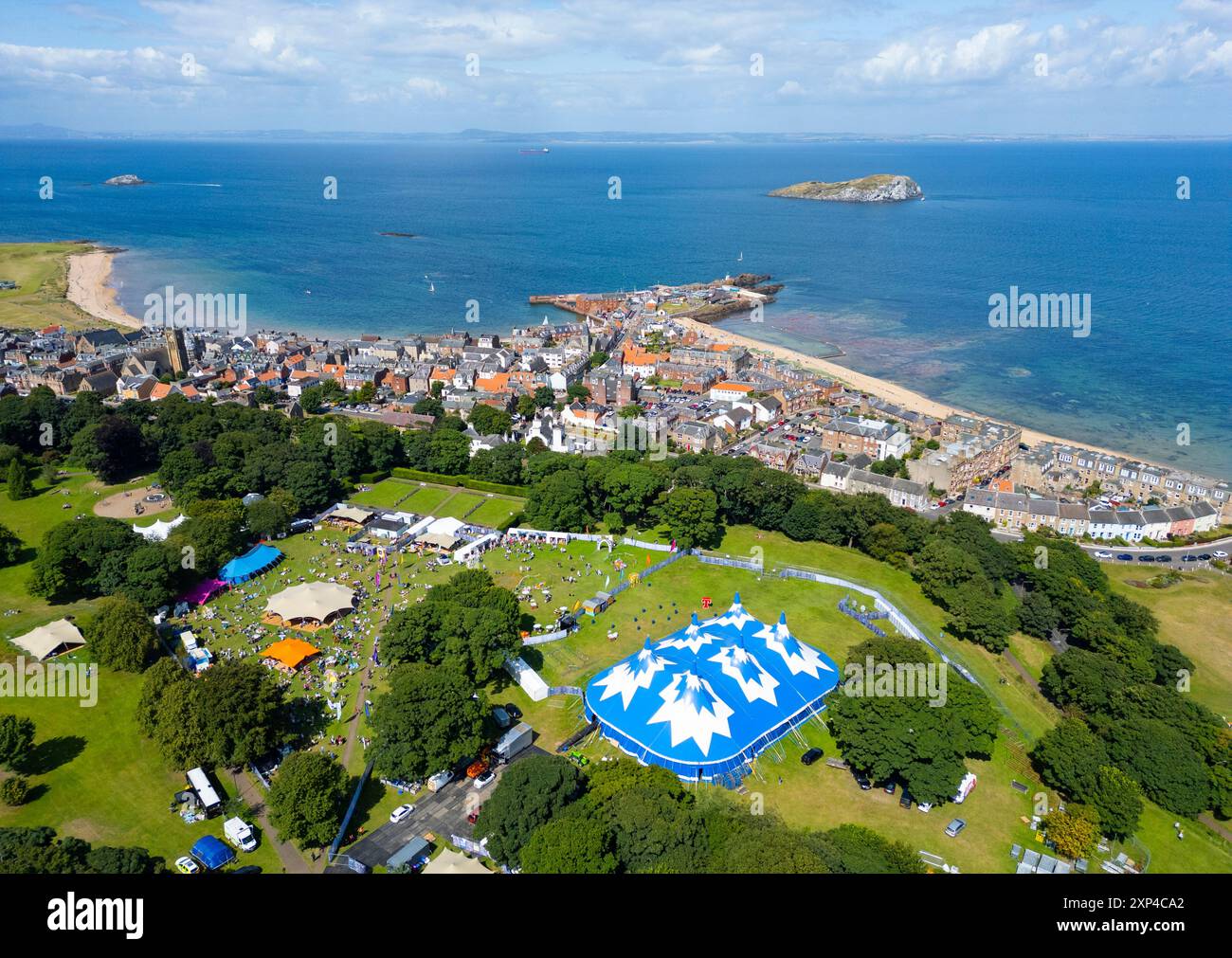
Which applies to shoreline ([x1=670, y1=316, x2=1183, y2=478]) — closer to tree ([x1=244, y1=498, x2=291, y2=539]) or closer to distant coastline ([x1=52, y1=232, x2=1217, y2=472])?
distant coastline ([x1=52, y1=232, x2=1217, y2=472])

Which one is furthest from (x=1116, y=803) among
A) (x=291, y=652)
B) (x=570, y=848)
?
(x=291, y=652)

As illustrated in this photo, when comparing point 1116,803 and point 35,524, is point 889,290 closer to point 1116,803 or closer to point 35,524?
point 1116,803

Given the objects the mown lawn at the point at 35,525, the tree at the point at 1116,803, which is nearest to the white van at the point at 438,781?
Result: the mown lawn at the point at 35,525

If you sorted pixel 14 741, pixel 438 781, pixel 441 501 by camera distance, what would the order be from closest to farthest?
pixel 14 741, pixel 438 781, pixel 441 501

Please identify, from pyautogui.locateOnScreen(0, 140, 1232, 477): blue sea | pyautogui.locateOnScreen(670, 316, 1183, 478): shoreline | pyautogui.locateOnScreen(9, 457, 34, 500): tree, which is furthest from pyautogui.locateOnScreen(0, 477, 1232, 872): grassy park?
pyautogui.locateOnScreen(0, 140, 1232, 477): blue sea
